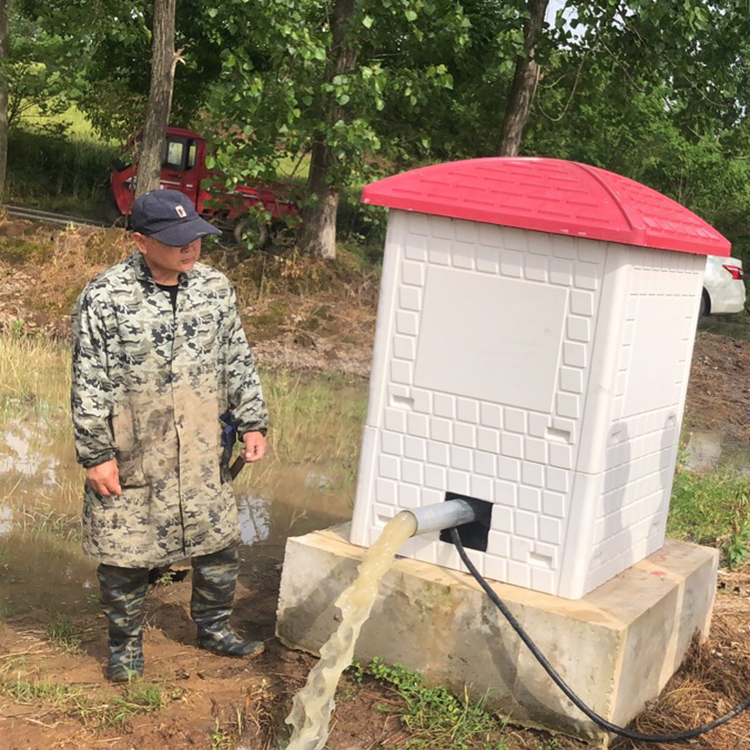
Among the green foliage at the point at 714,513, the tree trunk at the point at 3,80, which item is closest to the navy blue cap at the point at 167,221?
the green foliage at the point at 714,513

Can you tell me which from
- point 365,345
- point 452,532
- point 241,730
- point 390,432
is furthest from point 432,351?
point 365,345

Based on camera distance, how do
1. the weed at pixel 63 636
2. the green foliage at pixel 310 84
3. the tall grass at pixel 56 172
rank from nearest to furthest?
1. the weed at pixel 63 636
2. the green foliage at pixel 310 84
3. the tall grass at pixel 56 172

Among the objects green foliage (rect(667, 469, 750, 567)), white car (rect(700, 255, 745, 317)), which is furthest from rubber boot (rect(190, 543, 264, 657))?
white car (rect(700, 255, 745, 317))

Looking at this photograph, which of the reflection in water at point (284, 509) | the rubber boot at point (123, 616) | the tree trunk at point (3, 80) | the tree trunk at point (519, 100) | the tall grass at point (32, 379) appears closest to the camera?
the rubber boot at point (123, 616)

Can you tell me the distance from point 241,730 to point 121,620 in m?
0.71

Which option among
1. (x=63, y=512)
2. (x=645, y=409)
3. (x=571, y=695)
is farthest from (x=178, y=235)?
(x=63, y=512)

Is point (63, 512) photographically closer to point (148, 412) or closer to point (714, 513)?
point (148, 412)

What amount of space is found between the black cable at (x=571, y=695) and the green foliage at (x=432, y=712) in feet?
0.99

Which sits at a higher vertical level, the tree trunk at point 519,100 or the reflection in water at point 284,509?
the tree trunk at point 519,100

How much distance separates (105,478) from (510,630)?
156 cm

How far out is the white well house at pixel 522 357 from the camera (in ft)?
13.3

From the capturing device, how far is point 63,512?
21.6 feet

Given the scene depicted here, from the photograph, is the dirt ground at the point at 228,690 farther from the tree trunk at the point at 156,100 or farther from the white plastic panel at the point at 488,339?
the tree trunk at the point at 156,100

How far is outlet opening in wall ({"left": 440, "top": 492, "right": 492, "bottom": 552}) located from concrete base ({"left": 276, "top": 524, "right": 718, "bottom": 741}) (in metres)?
0.13
